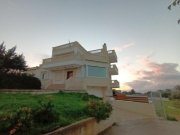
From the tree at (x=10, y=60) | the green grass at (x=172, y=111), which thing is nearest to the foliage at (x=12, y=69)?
the tree at (x=10, y=60)

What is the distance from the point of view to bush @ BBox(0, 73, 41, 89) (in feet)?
65.5

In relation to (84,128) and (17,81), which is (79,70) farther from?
(84,128)

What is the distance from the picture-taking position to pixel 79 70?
28.8 metres

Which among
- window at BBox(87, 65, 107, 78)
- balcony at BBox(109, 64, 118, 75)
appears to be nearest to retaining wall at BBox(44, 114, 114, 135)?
window at BBox(87, 65, 107, 78)

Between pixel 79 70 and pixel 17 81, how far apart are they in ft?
30.4

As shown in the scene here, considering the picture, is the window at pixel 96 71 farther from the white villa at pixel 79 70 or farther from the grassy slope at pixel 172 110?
the grassy slope at pixel 172 110

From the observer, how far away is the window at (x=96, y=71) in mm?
27797

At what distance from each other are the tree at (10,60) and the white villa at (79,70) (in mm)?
7246

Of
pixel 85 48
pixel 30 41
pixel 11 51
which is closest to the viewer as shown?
pixel 30 41

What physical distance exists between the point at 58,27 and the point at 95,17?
121 inches

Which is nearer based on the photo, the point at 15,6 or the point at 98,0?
the point at 98,0

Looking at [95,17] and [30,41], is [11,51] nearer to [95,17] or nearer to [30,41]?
[30,41]

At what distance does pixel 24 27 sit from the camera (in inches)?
602

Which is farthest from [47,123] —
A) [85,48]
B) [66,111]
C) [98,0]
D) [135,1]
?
[85,48]
